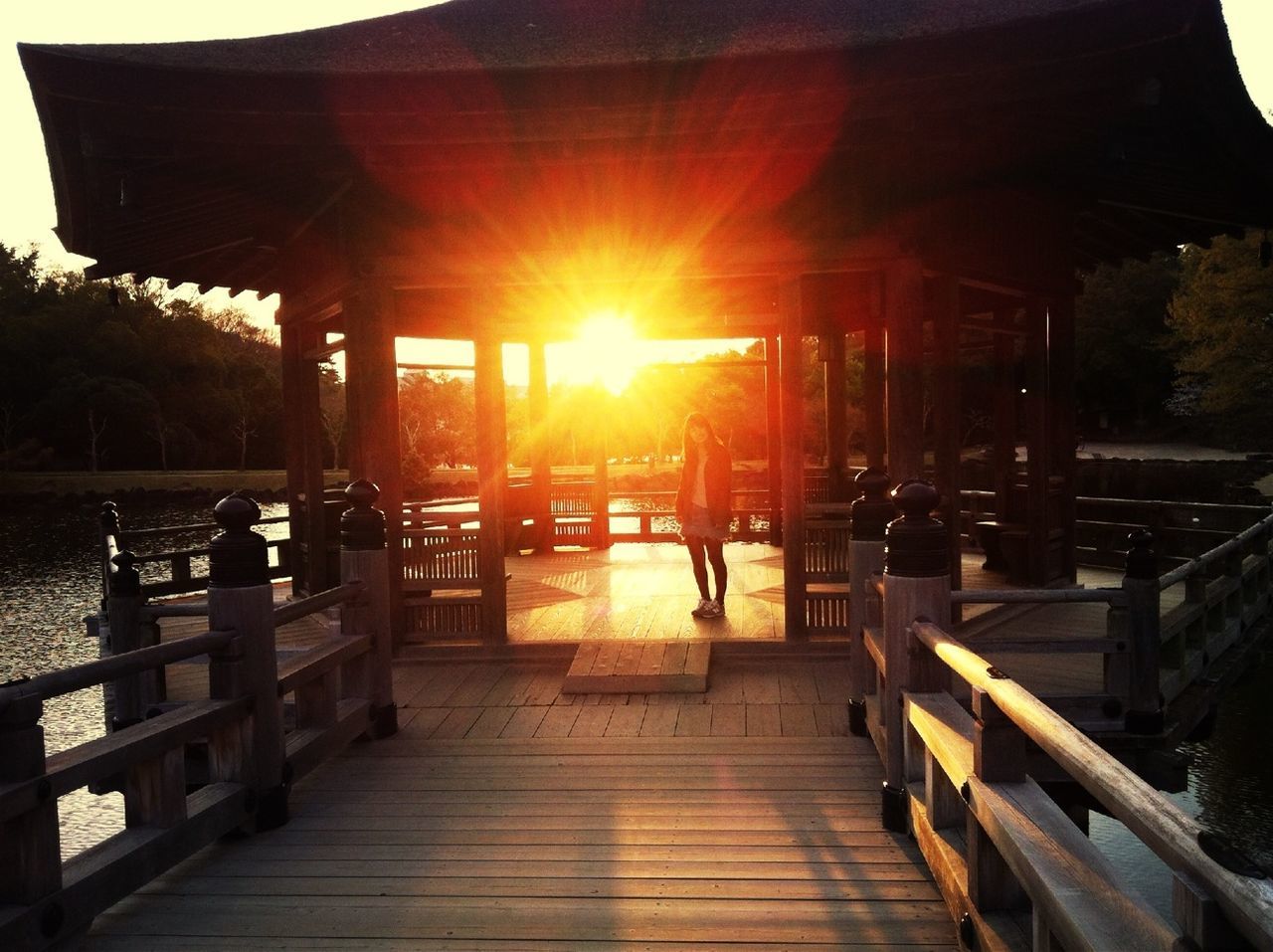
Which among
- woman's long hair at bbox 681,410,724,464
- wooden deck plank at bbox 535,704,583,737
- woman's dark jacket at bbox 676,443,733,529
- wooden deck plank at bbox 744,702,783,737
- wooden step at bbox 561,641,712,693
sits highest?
woman's long hair at bbox 681,410,724,464

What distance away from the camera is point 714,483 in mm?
7625

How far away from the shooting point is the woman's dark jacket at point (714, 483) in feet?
25.0

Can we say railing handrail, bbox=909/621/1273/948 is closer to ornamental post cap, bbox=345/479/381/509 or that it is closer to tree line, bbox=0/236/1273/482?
ornamental post cap, bbox=345/479/381/509

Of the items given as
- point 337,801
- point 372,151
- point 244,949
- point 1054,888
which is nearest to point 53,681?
point 244,949

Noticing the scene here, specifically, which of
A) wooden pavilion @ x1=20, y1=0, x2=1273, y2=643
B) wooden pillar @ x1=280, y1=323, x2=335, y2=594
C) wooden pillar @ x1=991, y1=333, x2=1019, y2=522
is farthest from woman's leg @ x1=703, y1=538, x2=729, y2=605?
wooden pillar @ x1=280, y1=323, x2=335, y2=594

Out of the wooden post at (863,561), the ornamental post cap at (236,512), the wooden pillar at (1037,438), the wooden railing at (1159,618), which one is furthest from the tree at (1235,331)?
the ornamental post cap at (236,512)

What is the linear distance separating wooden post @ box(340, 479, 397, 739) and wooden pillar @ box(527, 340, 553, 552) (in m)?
7.04

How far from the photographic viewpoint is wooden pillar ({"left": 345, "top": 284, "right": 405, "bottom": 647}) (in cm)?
685

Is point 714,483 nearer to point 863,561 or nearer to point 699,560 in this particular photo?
point 699,560

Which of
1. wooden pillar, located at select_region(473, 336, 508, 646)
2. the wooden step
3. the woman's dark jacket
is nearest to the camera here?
the wooden step

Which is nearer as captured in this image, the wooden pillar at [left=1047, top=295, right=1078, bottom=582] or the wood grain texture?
the wood grain texture

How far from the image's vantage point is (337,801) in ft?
14.3

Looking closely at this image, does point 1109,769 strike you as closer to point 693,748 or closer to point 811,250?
point 693,748

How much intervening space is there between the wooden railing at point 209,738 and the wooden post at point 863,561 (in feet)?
8.19
